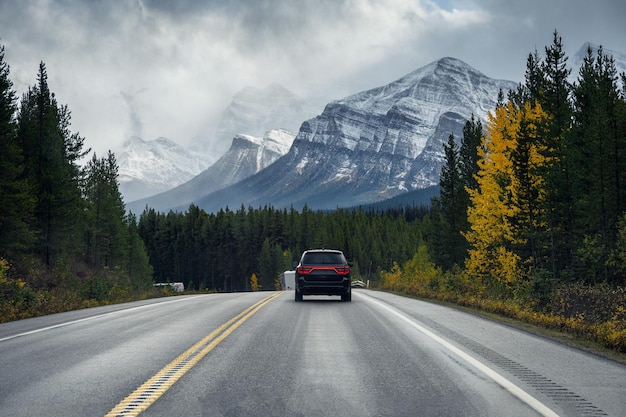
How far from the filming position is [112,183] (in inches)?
2963

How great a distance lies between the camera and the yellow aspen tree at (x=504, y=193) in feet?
101

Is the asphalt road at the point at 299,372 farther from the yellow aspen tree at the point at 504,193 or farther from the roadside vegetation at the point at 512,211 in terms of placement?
the yellow aspen tree at the point at 504,193

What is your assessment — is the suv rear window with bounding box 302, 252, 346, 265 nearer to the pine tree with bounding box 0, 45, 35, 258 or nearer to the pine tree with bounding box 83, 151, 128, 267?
the pine tree with bounding box 0, 45, 35, 258

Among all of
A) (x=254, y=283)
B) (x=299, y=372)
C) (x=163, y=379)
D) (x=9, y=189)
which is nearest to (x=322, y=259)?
(x=299, y=372)

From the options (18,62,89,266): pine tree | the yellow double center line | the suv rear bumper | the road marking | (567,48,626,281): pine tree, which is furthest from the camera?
(18,62,89,266): pine tree

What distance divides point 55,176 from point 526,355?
130ft

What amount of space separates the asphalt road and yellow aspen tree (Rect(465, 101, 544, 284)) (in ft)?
65.1

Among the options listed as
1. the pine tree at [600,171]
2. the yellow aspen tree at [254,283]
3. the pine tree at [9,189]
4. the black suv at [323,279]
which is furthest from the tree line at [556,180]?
the yellow aspen tree at [254,283]

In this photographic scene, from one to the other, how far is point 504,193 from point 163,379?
27.5 meters

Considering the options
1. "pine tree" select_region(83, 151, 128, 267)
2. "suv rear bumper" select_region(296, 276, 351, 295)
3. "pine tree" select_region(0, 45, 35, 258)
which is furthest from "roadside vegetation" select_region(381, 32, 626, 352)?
"pine tree" select_region(83, 151, 128, 267)

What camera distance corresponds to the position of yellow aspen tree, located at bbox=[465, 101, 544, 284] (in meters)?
30.9

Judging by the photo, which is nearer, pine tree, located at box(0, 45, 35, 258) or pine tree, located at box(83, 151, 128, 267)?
pine tree, located at box(0, 45, 35, 258)

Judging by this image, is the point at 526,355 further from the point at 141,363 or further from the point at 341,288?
the point at 341,288

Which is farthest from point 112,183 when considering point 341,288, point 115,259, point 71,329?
point 71,329
